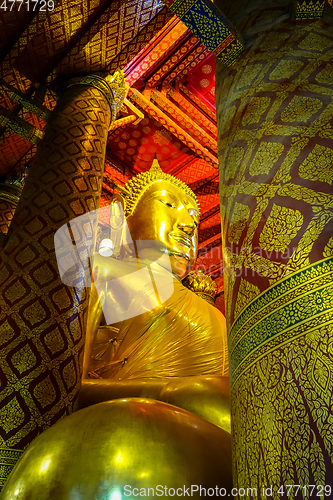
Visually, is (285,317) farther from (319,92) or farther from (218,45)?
(218,45)

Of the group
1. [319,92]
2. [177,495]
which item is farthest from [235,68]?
[177,495]

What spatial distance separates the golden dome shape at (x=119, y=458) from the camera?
73 cm

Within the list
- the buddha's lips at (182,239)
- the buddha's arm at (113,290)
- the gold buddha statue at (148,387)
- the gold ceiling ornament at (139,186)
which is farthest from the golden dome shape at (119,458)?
the gold ceiling ornament at (139,186)

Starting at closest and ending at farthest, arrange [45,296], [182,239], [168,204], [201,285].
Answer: [45,296], [182,239], [168,204], [201,285]

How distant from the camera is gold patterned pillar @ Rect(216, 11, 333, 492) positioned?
0.60 m

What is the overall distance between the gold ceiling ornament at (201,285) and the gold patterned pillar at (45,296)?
10.1 feet

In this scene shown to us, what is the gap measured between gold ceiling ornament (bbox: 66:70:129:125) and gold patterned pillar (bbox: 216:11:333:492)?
177 centimetres

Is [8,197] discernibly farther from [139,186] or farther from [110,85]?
[110,85]

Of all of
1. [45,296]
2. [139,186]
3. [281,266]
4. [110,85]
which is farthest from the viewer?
[139,186]

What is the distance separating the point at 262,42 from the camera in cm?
130

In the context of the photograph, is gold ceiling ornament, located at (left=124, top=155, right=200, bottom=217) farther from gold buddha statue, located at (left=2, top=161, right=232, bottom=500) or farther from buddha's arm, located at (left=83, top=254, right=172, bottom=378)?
buddha's arm, located at (left=83, top=254, right=172, bottom=378)

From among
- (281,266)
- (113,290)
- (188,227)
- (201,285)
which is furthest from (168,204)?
(281,266)

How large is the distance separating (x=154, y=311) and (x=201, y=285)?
270cm

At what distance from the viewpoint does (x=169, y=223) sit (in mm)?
3330
